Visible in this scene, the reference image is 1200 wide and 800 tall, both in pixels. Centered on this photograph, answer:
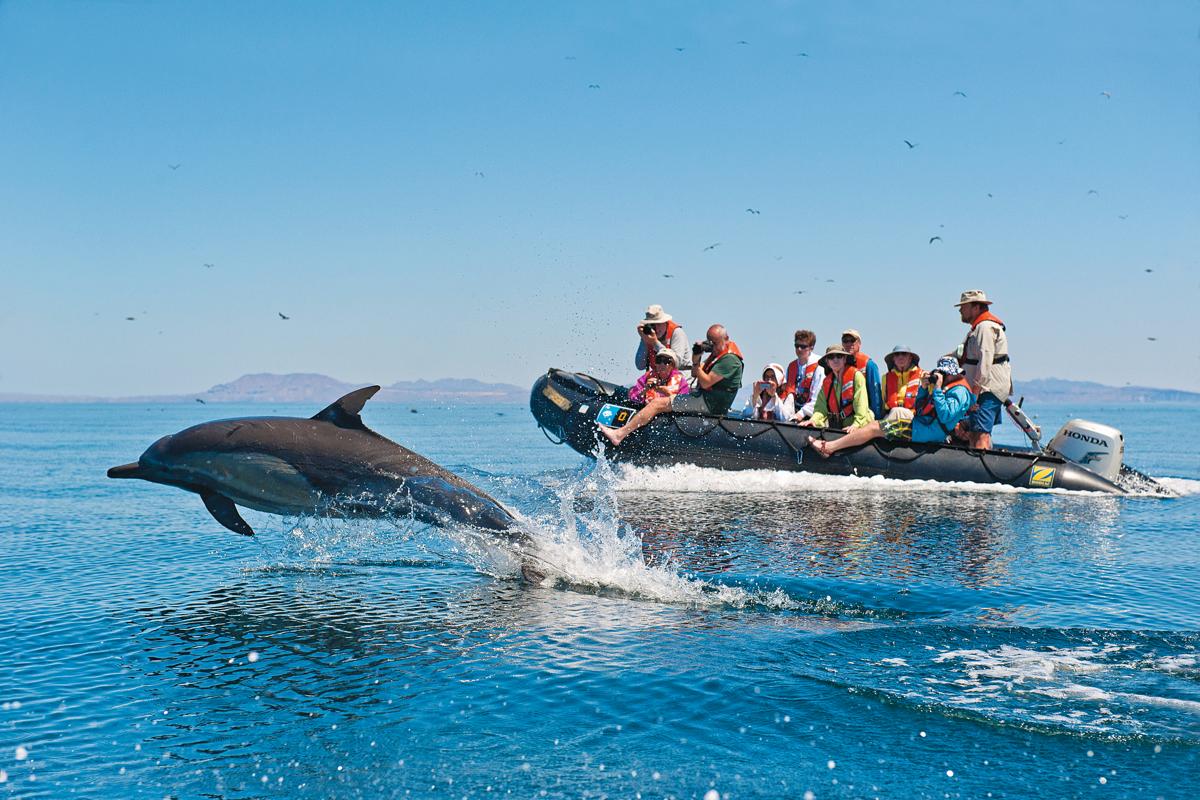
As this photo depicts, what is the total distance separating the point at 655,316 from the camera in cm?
1934

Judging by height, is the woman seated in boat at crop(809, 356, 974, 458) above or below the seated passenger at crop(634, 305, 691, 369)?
below

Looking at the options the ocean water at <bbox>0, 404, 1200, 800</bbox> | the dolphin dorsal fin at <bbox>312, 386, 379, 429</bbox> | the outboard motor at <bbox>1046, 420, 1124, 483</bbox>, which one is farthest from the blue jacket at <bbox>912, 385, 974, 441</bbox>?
the dolphin dorsal fin at <bbox>312, 386, 379, 429</bbox>

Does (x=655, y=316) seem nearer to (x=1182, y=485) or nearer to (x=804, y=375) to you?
(x=804, y=375)

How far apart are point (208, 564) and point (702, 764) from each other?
7643 mm

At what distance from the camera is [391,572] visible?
1022 cm

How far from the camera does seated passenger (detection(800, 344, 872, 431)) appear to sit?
18688mm

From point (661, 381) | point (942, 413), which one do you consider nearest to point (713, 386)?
point (661, 381)

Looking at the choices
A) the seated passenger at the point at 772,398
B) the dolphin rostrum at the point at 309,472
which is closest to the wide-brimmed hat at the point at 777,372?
the seated passenger at the point at 772,398

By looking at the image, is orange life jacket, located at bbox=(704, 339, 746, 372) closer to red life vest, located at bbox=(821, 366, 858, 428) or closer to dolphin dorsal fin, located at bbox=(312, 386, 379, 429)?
red life vest, located at bbox=(821, 366, 858, 428)

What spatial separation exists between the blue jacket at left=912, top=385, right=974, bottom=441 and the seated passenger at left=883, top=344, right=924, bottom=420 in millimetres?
662

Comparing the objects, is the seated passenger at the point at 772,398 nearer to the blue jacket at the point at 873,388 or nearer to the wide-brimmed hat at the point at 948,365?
the blue jacket at the point at 873,388

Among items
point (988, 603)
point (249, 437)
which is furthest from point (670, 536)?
point (249, 437)

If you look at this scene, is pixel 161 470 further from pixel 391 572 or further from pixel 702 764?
pixel 702 764

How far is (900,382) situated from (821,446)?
244 cm
